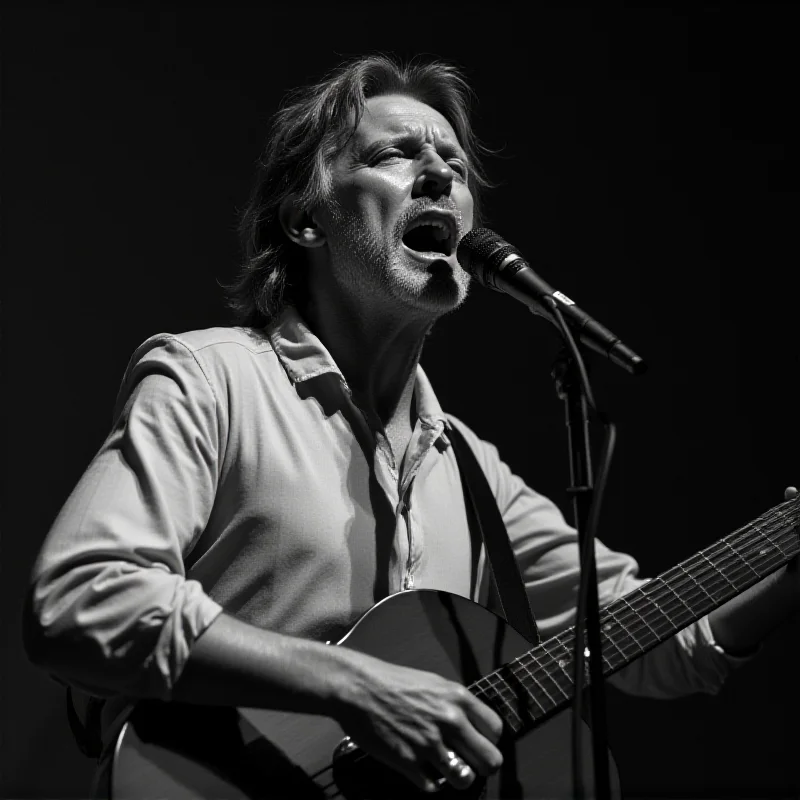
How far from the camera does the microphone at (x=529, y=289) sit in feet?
4.67

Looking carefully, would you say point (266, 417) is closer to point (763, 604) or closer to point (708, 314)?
point (763, 604)

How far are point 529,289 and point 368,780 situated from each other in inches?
33.5

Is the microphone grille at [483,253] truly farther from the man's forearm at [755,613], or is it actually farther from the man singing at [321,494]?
the man's forearm at [755,613]

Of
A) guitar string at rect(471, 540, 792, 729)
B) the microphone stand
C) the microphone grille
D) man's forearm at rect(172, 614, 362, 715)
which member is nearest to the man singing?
man's forearm at rect(172, 614, 362, 715)

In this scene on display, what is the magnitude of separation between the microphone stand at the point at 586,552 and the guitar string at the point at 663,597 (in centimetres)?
34

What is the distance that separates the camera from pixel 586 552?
138cm

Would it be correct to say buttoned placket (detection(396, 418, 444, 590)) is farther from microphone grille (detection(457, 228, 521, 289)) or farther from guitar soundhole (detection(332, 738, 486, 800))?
microphone grille (detection(457, 228, 521, 289))

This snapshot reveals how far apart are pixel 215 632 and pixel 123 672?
144 millimetres

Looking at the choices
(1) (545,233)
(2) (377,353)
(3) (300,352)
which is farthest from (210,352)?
(1) (545,233)

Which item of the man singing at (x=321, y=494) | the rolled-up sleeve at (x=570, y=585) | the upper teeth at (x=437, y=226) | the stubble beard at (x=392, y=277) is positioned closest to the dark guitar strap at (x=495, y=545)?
the man singing at (x=321, y=494)

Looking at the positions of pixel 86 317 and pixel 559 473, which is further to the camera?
pixel 559 473

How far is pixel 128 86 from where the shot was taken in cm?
279

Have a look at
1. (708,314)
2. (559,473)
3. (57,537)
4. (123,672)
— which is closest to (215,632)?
(123,672)

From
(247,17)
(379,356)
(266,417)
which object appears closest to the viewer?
(266,417)
